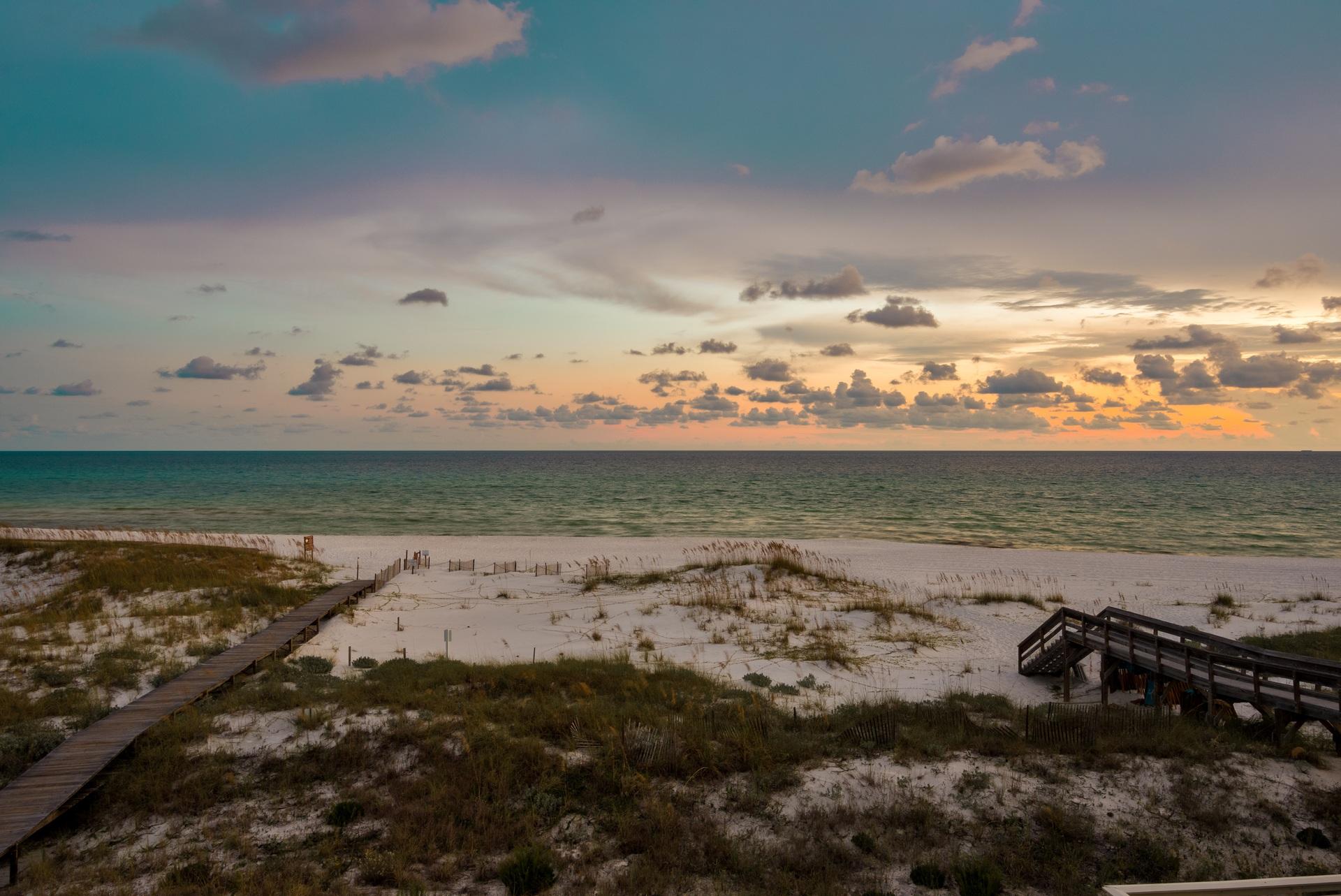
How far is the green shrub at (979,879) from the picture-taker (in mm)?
8133

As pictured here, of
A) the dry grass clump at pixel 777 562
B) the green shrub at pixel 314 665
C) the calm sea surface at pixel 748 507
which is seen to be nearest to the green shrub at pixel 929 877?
the green shrub at pixel 314 665

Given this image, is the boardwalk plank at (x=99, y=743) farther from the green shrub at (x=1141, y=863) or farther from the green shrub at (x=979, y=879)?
the green shrub at (x=1141, y=863)

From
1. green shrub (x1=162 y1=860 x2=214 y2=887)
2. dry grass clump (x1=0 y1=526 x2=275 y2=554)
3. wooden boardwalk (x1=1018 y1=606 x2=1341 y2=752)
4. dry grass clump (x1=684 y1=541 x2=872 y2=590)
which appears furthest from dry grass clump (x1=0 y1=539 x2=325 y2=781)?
wooden boardwalk (x1=1018 y1=606 x2=1341 y2=752)

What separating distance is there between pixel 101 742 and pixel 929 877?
526 inches

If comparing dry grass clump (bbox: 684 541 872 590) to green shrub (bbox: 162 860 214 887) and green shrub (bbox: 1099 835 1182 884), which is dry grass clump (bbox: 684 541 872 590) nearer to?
green shrub (bbox: 1099 835 1182 884)

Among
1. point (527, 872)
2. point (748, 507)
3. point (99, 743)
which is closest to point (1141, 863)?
point (527, 872)

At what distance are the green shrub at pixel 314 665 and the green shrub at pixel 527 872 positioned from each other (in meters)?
10.5

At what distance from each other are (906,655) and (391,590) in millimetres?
19976

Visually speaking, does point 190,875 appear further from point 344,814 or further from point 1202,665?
point 1202,665

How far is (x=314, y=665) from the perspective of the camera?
1744 centimetres

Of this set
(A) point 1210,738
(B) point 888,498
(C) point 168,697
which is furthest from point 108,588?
(B) point 888,498

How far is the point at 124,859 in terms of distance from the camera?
895 centimetres

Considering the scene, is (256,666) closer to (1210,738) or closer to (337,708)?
(337,708)

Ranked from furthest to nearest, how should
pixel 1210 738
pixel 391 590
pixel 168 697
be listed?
1. pixel 391 590
2. pixel 168 697
3. pixel 1210 738
